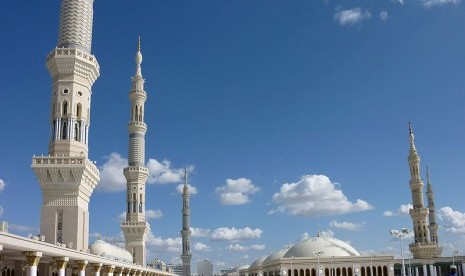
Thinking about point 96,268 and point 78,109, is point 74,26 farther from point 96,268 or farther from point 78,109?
point 96,268

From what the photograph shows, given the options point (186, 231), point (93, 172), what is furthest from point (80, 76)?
point (186, 231)

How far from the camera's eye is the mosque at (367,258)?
282 ft

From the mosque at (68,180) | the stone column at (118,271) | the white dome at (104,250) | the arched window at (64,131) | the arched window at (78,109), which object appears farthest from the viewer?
the white dome at (104,250)

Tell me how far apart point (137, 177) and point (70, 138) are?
4083 cm

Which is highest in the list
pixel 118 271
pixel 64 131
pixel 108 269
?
pixel 64 131

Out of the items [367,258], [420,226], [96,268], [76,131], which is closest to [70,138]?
[76,131]

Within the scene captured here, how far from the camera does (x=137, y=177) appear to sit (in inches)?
3418

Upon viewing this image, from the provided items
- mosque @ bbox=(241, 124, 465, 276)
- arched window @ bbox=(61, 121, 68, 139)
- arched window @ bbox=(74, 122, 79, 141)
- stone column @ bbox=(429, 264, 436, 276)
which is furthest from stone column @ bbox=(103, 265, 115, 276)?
stone column @ bbox=(429, 264, 436, 276)

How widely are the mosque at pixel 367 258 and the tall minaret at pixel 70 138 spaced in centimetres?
4439

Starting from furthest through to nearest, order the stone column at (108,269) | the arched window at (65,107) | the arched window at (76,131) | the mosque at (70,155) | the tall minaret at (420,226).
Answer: the tall minaret at (420,226) < the arched window at (76,131) < the arched window at (65,107) < the stone column at (108,269) < the mosque at (70,155)

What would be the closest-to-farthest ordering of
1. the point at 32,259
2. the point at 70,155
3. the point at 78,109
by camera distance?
the point at 32,259 < the point at 70,155 < the point at 78,109

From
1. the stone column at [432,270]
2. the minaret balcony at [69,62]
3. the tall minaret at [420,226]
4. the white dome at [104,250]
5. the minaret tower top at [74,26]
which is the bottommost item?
the stone column at [432,270]

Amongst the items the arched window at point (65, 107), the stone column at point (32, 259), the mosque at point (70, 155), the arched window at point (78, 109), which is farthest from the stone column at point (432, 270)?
the stone column at point (32, 259)

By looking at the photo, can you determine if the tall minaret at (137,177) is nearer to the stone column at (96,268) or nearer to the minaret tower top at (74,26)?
the minaret tower top at (74,26)
